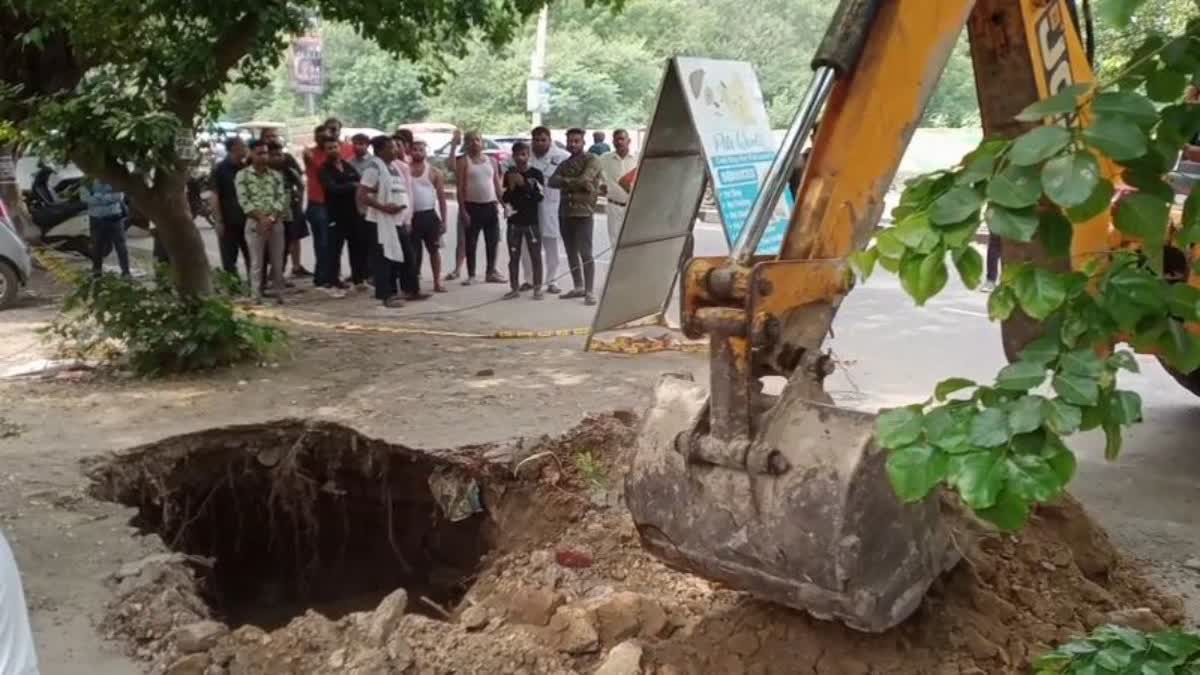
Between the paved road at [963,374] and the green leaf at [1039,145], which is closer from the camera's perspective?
the green leaf at [1039,145]

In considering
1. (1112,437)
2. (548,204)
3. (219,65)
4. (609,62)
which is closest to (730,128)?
(219,65)

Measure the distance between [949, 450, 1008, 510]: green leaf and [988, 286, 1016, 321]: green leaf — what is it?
7.9 inches

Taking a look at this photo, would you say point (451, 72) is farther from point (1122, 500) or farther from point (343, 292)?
point (1122, 500)

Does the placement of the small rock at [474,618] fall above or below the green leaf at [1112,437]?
below

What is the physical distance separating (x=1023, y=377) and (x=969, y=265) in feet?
0.52

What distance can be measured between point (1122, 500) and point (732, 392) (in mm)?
3695

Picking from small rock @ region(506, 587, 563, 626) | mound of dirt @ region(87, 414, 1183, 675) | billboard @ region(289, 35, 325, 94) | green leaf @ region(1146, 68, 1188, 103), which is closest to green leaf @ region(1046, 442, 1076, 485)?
green leaf @ region(1146, 68, 1188, 103)

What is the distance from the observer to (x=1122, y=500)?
6.25m

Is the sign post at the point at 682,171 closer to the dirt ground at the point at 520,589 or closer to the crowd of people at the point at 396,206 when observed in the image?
the dirt ground at the point at 520,589

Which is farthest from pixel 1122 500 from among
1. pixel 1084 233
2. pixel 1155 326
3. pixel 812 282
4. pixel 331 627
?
pixel 1155 326

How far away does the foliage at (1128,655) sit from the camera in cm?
177

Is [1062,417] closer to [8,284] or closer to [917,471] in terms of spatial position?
[917,471]

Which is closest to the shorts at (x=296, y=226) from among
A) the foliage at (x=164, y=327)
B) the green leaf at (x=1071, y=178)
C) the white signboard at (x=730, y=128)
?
the foliage at (x=164, y=327)

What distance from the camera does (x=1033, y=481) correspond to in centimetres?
145
